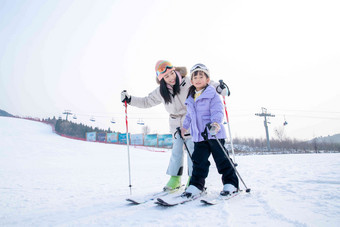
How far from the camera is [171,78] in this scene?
279 cm

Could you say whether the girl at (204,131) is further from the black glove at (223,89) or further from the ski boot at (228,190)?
the black glove at (223,89)

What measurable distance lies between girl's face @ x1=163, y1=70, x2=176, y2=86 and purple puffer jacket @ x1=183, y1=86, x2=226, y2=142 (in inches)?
24.0

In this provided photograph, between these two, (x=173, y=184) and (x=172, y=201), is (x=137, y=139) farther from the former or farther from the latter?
(x=172, y=201)

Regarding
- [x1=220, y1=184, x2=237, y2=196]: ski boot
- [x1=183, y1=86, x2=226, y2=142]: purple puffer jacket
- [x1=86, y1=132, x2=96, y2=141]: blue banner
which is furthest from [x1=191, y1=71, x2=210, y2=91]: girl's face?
[x1=86, y1=132, x2=96, y2=141]: blue banner

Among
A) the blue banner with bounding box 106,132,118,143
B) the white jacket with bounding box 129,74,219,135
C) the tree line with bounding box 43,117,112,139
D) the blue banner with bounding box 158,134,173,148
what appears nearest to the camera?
the white jacket with bounding box 129,74,219,135

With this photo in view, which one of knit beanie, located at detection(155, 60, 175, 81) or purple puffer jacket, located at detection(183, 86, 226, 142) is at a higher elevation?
knit beanie, located at detection(155, 60, 175, 81)

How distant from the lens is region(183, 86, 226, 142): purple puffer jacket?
7.09ft

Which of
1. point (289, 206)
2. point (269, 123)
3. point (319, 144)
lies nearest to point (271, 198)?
point (289, 206)

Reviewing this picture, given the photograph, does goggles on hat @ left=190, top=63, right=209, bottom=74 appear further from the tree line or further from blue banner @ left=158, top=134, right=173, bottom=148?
the tree line

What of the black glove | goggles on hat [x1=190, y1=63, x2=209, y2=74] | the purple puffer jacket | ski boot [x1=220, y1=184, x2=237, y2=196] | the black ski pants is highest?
goggles on hat [x1=190, y1=63, x2=209, y2=74]

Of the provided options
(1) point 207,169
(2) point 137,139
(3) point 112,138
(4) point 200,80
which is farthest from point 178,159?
(3) point 112,138

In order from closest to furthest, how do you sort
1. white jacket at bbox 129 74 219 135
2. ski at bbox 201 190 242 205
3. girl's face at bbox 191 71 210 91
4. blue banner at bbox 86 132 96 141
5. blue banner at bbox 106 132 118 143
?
ski at bbox 201 190 242 205 → girl's face at bbox 191 71 210 91 → white jacket at bbox 129 74 219 135 → blue banner at bbox 106 132 118 143 → blue banner at bbox 86 132 96 141

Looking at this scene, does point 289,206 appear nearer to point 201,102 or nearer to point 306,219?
point 306,219

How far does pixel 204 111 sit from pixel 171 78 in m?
0.84
